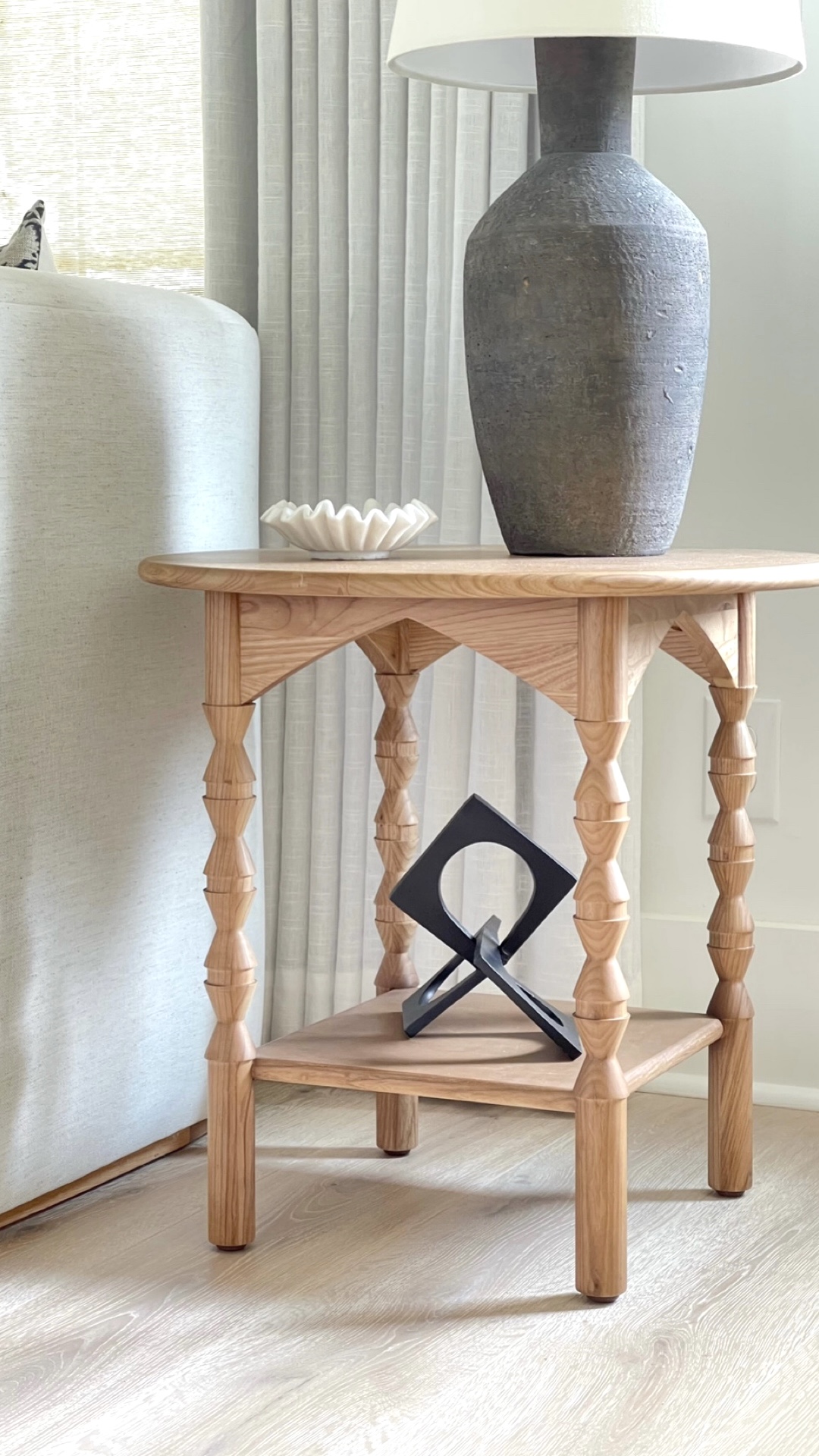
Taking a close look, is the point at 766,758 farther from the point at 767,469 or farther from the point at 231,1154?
the point at 231,1154

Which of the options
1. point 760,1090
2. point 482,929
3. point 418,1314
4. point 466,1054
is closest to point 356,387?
point 482,929

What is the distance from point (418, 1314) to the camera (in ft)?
4.17

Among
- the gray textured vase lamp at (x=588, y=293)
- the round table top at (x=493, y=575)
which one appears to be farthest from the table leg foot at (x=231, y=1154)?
the gray textured vase lamp at (x=588, y=293)

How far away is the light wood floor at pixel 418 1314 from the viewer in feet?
3.64

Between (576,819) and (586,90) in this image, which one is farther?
(586,90)

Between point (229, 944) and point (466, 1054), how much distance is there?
0.22 meters

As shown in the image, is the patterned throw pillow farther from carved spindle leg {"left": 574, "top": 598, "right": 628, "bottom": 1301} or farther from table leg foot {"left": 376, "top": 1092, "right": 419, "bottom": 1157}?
table leg foot {"left": 376, "top": 1092, "right": 419, "bottom": 1157}

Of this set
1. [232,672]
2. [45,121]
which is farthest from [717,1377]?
[45,121]

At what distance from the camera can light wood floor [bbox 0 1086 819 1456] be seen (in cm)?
111

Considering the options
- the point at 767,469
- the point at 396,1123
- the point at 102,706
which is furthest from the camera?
the point at 767,469

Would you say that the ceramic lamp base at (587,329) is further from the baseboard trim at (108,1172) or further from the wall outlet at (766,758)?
the baseboard trim at (108,1172)

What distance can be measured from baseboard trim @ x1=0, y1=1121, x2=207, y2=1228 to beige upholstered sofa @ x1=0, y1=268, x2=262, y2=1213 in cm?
2

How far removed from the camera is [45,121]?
2.13 metres

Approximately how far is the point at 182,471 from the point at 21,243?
264 mm
